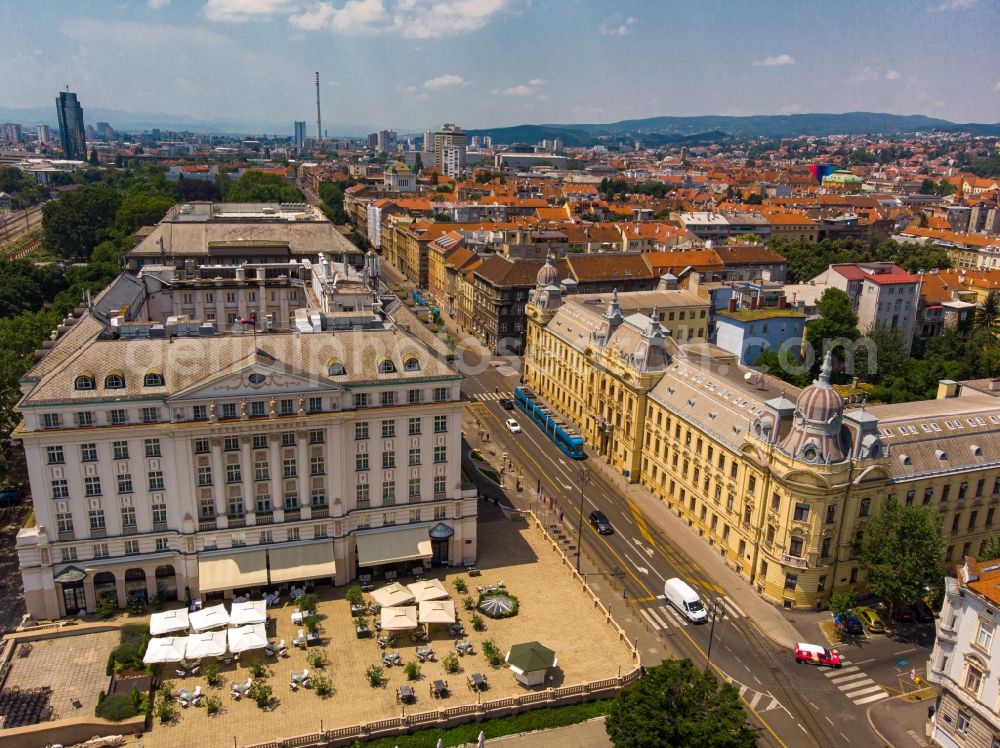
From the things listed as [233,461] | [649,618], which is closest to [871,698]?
[649,618]

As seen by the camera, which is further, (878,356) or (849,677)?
(878,356)

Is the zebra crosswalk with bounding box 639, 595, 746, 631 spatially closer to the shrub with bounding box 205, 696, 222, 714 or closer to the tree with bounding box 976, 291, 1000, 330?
the shrub with bounding box 205, 696, 222, 714

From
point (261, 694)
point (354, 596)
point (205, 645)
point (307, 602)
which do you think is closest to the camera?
point (261, 694)

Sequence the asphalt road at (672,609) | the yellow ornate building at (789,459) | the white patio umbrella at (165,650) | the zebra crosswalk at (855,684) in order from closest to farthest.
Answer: the asphalt road at (672,609) < the white patio umbrella at (165,650) < the zebra crosswalk at (855,684) < the yellow ornate building at (789,459)

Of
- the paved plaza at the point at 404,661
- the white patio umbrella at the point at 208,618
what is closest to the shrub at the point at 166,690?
the paved plaza at the point at 404,661

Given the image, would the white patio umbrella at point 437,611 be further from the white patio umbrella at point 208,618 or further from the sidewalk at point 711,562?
the sidewalk at point 711,562

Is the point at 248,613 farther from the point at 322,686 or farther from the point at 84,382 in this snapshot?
the point at 84,382
